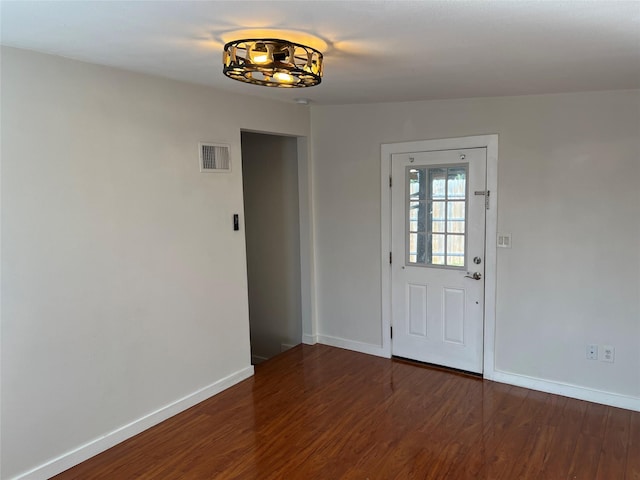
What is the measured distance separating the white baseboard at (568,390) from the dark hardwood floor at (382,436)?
0.19ft

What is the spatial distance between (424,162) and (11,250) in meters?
3.00

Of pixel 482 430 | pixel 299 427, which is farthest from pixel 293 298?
pixel 482 430

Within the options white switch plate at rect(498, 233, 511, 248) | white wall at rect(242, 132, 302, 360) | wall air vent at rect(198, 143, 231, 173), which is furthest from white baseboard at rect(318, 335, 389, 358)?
wall air vent at rect(198, 143, 231, 173)

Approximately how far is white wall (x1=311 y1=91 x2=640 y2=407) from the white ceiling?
371mm

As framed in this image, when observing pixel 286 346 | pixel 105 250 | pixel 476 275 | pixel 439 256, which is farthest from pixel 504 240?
pixel 105 250

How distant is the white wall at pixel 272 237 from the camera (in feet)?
15.5

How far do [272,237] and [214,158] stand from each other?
5.31 feet

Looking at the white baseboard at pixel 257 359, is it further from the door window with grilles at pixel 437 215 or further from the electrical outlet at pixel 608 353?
the electrical outlet at pixel 608 353

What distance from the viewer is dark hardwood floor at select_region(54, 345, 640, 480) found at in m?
2.64

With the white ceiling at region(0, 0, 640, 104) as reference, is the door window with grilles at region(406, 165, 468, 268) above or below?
below

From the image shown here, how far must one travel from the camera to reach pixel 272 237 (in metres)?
4.95

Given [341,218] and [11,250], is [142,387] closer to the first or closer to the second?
[11,250]

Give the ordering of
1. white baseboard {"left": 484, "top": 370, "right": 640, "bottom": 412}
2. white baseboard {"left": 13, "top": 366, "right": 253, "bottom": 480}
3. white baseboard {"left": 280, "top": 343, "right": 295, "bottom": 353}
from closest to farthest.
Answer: white baseboard {"left": 13, "top": 366, "right": 253, "bottom": 480} < white baseboard {"left": 484, "top": 370, "right": 640, "bottom": 412} < white baseboard {"left": 280, "top": 343, "right": 295, "bottom": 353}

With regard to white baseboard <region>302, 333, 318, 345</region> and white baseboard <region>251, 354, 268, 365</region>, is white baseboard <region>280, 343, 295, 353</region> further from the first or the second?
A: white baseboard <region>251, 354, 268, 365</region>
